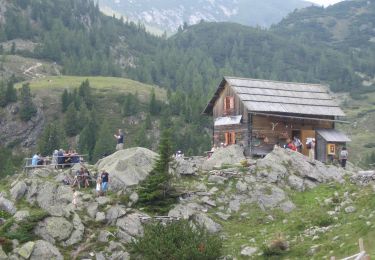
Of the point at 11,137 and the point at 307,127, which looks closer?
the point at 307,127

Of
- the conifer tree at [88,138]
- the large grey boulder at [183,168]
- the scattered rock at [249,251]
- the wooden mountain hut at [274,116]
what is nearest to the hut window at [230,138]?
the wooden mountain hut at [274,116]

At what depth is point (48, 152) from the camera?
3944 inches

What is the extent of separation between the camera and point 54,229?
3062 centimetres

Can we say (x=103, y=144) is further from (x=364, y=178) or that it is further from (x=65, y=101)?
(x=364, y=178)

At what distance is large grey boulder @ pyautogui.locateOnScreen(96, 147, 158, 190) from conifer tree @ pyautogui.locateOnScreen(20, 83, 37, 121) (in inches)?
3776

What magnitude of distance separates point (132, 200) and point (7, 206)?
7462 mm

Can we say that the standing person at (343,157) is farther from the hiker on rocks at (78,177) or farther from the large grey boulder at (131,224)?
the hiker on rocks at (78,177)

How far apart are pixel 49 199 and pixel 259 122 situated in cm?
1960

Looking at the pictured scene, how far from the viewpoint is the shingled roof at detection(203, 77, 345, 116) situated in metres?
45.8

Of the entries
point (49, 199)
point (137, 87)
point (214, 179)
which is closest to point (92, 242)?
point (49, 199)

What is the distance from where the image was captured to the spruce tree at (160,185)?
33094 millimetres

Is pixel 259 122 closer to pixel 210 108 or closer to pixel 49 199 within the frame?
pixel 210 108

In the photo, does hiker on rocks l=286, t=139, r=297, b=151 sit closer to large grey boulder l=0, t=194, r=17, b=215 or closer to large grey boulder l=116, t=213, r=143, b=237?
large grey boulder l=116, t=213, r=143, b=237

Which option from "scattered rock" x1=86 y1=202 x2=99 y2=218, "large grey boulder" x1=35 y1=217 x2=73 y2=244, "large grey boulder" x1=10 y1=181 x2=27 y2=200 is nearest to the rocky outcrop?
"large grey boulder" x1=10 y1=181 x2=27 y2=200
